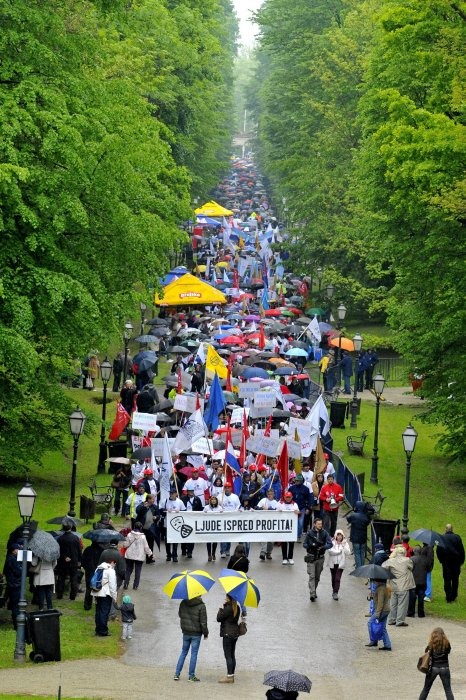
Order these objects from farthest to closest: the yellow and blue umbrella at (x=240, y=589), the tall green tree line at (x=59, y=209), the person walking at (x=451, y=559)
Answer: the tall green tree line at (x=59, y=209) < the person walking at (x=451, y=559) < the yellow and blue umbrella at (x=240, y=589)

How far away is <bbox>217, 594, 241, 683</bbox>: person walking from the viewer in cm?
2019

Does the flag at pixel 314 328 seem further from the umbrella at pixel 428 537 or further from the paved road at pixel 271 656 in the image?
the umbrella at pixel 428 537

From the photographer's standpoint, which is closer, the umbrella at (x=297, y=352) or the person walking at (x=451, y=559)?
the person walking at (x=451, y=559)

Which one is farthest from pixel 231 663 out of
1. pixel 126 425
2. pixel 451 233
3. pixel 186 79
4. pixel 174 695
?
pixel 186 79

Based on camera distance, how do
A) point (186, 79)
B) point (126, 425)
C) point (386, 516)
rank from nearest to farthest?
point (386, 516)
point (126, 425)
point (186, 79)

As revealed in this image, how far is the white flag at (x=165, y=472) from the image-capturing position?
29.2m

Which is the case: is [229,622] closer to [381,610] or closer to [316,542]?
[381,610]

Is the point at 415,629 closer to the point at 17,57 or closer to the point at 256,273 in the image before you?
the point at 17,57

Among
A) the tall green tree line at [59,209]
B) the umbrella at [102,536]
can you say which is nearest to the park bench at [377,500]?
the tall green tree line at [59,209]

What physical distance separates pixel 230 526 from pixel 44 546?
4097 mm

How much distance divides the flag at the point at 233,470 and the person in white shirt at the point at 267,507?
4.60 feet

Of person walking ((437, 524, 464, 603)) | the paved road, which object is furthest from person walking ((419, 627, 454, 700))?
person walking ((437, 524, 464, 603))

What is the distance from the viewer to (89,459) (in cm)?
3972

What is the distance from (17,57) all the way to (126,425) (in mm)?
11494
